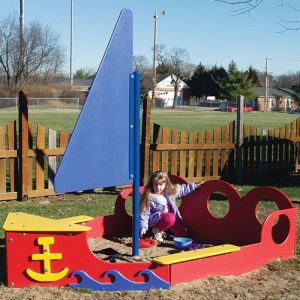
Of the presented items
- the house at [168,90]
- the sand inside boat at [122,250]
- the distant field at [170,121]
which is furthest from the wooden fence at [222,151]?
the house at [168,90]

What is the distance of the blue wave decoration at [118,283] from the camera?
435 cm

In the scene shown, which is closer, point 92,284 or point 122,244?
point 92,284

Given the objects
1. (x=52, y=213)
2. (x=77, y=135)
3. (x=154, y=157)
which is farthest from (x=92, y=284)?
(x=154, y=157)

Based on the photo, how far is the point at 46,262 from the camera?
14.4 feet

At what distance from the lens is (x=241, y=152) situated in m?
11.1

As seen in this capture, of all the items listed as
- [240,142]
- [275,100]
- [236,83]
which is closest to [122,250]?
[240,142]

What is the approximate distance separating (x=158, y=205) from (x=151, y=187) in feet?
0.75

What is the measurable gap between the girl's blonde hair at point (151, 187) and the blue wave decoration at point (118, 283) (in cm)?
160

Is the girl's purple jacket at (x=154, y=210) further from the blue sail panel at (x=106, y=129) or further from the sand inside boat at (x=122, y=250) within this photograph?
the blue sail panel at (x=106, y=129)

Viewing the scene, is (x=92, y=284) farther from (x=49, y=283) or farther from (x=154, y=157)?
(x=154, y=157)

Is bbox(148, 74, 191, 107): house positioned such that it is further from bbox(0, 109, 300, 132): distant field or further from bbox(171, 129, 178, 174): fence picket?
bbox(171, 129, 178, 174): fence picket

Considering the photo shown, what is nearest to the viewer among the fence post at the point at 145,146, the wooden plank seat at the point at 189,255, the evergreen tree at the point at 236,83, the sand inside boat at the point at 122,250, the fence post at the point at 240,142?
the wooden plank seat at the point at 189,255

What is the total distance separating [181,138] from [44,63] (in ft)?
209

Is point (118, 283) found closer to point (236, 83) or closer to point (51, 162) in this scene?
point (51, 162)
